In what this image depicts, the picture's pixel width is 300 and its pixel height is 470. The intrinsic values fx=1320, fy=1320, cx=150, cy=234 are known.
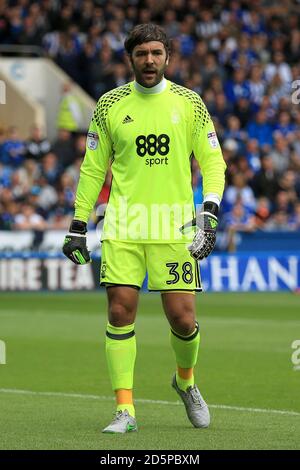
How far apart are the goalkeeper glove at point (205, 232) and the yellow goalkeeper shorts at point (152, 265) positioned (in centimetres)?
13

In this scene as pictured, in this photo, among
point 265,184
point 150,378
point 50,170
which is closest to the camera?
point 150,378

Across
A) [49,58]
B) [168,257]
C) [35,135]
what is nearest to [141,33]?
[168,257]

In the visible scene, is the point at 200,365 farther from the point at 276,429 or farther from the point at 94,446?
the point at 94,446

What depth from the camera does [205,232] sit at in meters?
8.15

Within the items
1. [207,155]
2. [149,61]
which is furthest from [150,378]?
[149,61]

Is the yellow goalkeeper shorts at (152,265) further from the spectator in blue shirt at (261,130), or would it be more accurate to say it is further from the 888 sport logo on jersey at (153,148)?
the spectator in blue shirt at (261,130)

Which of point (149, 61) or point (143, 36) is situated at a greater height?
point (143, 36)

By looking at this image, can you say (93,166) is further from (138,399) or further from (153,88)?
(138,399)

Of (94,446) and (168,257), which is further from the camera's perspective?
(168,257)

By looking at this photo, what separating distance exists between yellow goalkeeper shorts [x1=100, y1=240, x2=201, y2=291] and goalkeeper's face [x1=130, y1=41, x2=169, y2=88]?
1.03 m

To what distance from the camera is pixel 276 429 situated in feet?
26.6

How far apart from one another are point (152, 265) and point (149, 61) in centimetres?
127
